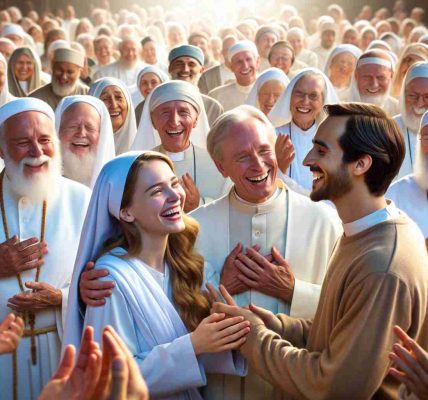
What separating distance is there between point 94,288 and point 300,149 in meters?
3.71

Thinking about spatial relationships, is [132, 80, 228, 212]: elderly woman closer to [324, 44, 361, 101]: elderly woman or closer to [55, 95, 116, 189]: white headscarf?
[55, 95, 116, 189]: white headscarf

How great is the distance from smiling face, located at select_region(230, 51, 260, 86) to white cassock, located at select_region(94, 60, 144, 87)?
2.97 metres

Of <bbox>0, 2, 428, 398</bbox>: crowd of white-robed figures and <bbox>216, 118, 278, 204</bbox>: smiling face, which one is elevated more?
<bbox>216, 118, 278, 204</bbox>: smiling face

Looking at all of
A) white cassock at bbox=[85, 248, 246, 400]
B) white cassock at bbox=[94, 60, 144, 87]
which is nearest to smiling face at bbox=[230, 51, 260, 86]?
white cassock at bbox=[94, 60, 144, 87]

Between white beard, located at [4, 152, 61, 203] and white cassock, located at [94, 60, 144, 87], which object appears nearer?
white beard, located at [4, 152, 61, 203]

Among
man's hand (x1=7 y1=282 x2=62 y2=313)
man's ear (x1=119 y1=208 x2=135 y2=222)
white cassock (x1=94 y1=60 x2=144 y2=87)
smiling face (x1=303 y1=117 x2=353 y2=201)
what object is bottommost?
white cassock (x1=94 y1=60 x2=144 y2=87)

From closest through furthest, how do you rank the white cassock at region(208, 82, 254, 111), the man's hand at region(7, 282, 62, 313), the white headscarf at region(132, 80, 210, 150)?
the man's hand at region(7, 282, 62, 313) < the white headscarf at region(132, 80, 210, 150) < the white cassock at region(208, 82, 254, 111)

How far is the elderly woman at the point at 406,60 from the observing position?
1014 cm

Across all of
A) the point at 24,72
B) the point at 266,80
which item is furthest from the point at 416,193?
the point at 24,72

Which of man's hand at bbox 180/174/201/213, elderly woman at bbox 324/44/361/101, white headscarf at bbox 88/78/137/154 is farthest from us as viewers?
elderly woman at bbox 324/44/361/101

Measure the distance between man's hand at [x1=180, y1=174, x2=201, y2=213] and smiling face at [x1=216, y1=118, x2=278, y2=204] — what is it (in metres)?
1.55

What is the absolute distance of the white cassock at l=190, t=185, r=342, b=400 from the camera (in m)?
4.34

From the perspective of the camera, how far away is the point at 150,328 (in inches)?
144

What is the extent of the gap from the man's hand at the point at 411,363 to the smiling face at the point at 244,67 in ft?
27.7
